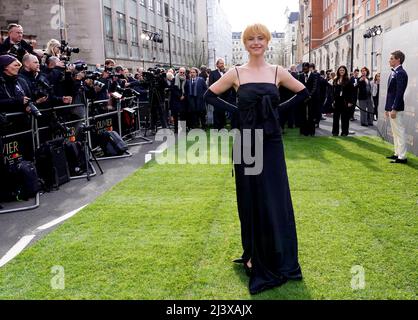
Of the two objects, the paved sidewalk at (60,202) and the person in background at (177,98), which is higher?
the person in background at (177,98)

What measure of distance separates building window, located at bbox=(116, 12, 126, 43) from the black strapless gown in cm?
3366

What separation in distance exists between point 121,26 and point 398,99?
31.1 metres

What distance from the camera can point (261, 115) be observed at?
3.63 m

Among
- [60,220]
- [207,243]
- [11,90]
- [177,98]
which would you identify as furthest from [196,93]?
[207,243]

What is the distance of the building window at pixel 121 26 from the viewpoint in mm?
34938

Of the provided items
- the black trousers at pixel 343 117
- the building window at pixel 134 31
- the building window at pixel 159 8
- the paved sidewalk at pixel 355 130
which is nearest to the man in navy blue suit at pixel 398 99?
the black trousers at pixel 343 117

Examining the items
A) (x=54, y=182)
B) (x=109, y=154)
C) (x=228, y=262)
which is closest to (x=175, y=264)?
(x=228, y=262)

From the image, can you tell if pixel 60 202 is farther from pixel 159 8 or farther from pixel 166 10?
pixel 166 10

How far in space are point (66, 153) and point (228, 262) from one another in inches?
209

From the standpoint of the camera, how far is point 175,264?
4.12 meters

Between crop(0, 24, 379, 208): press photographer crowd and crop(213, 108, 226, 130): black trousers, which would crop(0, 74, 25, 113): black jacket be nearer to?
crop(0, 24, 379, 208): press photographer crowd

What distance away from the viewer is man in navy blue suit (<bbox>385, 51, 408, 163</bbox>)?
27.7ft

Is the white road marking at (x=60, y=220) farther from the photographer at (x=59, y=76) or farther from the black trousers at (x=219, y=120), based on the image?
the black trousers at (x=219, y=120)

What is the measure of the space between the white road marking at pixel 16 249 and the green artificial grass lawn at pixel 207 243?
133mm
